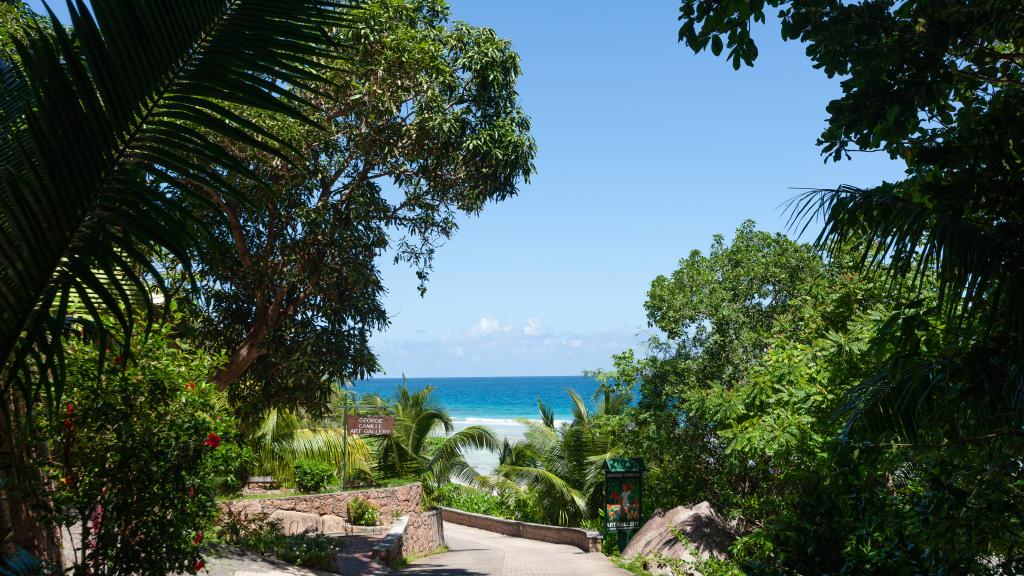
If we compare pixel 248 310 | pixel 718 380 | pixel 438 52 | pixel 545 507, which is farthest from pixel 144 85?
pixel 545 507

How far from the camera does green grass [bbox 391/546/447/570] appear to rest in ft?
54.3

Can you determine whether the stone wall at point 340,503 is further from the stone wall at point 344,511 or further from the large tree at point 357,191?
the large tree at point 357,191

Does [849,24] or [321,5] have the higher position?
[849,24]

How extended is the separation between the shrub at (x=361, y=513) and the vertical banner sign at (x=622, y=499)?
5.73m

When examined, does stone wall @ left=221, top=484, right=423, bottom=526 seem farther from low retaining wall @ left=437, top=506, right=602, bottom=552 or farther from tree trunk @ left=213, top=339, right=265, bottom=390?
tree trunk @ left=213, top=339, right=265, bottom=390

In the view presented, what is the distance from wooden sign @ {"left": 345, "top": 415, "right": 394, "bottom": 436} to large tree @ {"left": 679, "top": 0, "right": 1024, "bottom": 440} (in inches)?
548

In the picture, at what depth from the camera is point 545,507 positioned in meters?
25.1

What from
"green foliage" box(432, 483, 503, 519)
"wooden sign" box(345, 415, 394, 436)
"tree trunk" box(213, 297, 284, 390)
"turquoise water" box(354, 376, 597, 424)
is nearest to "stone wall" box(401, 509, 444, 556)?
"wooden sign" box(345, 415, 394, 436)

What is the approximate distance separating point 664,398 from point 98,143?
1564 cm

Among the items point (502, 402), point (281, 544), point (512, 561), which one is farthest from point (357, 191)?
point (502, 402)

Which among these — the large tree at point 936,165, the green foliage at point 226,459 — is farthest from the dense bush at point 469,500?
the large tree at point 936,165

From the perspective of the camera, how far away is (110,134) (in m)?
2.14

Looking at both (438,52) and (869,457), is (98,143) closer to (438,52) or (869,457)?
(869,457)

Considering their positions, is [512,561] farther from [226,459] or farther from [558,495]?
[226,459]
